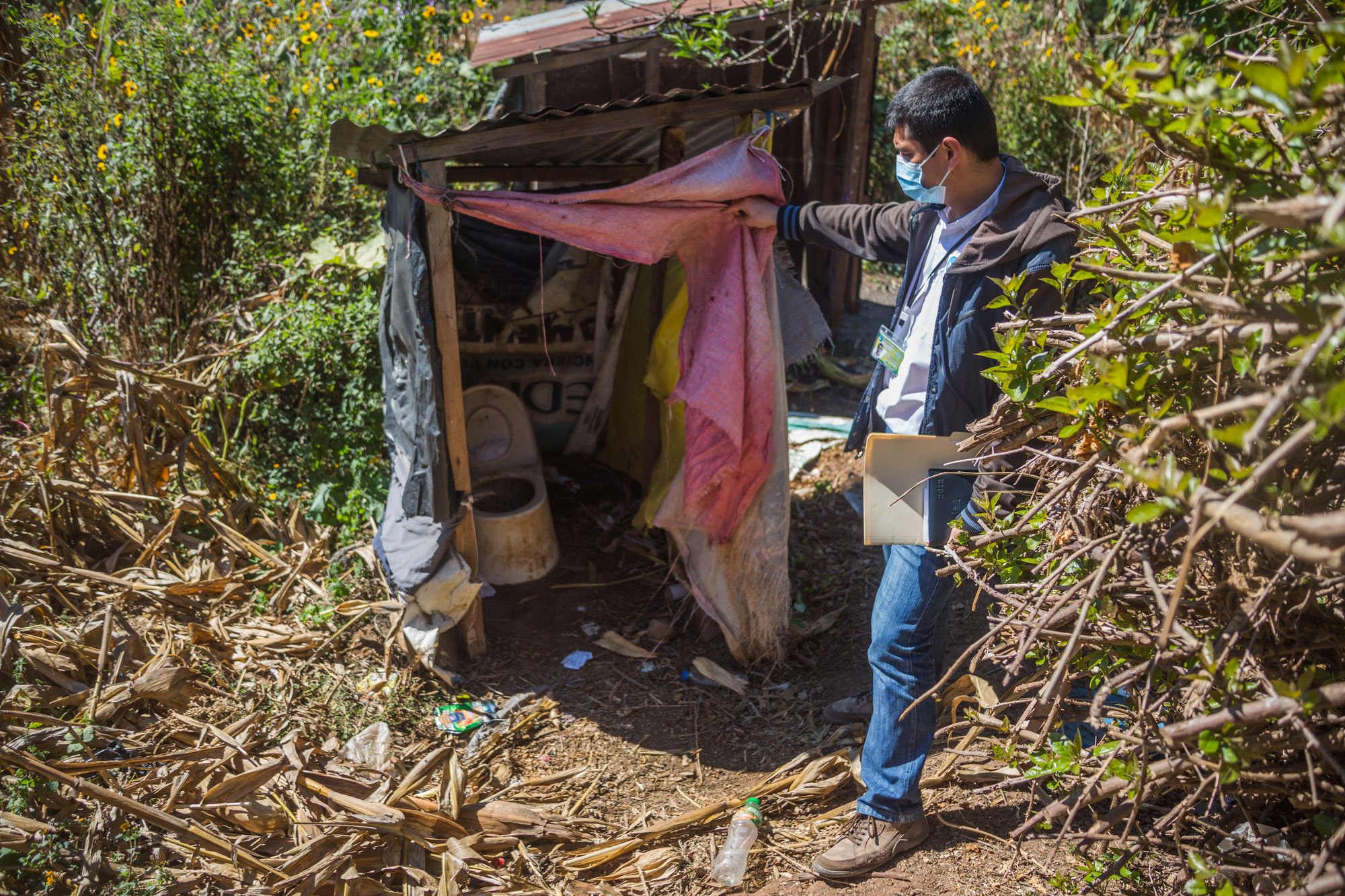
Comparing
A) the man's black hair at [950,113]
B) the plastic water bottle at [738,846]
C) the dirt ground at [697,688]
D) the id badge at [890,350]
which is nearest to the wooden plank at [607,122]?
the man's black hair at [950,113]

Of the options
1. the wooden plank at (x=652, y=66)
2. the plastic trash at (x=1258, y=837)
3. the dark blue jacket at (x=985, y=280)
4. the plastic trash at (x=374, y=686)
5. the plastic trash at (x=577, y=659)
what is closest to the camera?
the plastic trash at (x=1258, y=837)

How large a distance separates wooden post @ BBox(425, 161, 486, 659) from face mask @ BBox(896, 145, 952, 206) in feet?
5.41

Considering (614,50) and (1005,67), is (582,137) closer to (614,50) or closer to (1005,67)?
(614,50)

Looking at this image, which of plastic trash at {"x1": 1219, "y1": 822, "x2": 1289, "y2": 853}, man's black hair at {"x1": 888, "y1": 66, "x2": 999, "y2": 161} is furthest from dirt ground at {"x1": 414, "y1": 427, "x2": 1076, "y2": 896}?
man's black hair at {"x1": 888, "y1": 66, "x2": 999, "y2": 161}

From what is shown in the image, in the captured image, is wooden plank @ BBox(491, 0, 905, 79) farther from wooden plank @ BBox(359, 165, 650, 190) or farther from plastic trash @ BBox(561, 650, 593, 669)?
plastic trash @ BBox(561, 650, 593, 669)

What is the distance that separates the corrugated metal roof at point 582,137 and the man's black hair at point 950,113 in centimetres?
86

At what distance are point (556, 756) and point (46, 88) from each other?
482cm

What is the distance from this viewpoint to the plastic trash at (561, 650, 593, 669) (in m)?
3.79

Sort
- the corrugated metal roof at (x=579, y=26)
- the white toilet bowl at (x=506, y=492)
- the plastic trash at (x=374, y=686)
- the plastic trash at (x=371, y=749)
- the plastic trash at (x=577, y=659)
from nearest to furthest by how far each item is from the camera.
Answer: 1. the plastic trash at (x=371, y=749)
2. the plastic trash at (x=374, y=686)
3. the plastic trash at (x=577, y=659)
4. the white toilet bowl at (x=506, y=492)
5. the corrugated metal roof at (x=579, y=26)

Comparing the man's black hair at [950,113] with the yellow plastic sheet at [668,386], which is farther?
the yellow plastic sheet at [668,386]

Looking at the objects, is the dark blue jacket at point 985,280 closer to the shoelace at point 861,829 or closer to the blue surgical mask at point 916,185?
the blue surgical mask at point 916,185

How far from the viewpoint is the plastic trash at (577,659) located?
3.79 meters

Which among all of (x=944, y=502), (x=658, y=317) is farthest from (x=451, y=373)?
(x=944, y=502)

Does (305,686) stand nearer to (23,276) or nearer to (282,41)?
(23,276)
